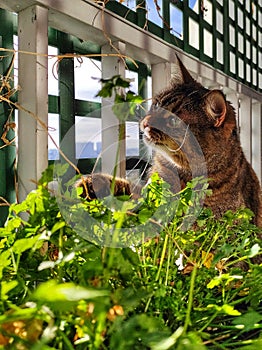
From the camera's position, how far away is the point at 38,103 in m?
0.73

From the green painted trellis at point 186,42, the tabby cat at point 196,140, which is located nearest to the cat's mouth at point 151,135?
the tabby cat at point 196,140

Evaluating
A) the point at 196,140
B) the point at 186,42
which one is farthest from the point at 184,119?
the point at 186,42

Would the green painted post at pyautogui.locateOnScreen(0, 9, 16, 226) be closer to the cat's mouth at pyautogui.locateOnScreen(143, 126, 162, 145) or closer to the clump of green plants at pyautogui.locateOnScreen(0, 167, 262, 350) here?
the cat's mouth at pyautogui.locateOnScreen(143, 126, 162, 145)

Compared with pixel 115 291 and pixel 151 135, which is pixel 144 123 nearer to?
pixel 151 135

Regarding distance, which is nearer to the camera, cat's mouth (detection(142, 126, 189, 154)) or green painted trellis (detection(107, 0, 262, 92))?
cat's mouth (detection(142, 126, 189, 154))

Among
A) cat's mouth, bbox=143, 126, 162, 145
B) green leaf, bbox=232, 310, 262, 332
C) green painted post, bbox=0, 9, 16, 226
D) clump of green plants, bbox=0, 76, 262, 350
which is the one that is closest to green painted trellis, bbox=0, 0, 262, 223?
green painted post, bbox=0, 9, 16, 226

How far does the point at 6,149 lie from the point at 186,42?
75 centimetres

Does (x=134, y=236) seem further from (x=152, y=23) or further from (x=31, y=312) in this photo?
(x=152, y=23)

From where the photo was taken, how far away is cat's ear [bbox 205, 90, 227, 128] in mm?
854

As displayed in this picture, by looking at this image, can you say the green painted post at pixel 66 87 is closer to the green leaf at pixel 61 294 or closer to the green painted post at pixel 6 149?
the green painted post at pixel 6 149

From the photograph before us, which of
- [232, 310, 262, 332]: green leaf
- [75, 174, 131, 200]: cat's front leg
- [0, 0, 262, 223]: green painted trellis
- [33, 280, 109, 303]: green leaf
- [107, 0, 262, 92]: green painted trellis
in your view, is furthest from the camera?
[107, 0, 262, 92]: green painted trellis

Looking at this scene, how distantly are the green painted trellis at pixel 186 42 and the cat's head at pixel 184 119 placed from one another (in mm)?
129

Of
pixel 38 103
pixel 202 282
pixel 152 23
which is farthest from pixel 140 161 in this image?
pixel 202 282

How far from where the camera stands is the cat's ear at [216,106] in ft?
2.80
